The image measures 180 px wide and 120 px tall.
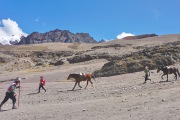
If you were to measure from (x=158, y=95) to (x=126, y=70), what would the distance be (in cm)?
2485

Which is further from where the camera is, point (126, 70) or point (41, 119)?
point (126, 70)

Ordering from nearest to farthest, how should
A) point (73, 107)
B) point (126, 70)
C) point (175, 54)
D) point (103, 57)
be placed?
1. point (73, 107)
2. point (126, 70)
3. point (175, 54)
4. point (103, 57)

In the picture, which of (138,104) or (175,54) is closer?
(138,104)

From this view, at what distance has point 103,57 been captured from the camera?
88.6m

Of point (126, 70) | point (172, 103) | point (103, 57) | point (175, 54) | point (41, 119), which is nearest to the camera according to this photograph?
point (41, 119)

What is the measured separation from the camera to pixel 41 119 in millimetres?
17125

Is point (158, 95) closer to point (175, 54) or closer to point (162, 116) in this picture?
point (162, 116)

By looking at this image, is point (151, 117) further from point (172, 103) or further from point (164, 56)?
point (164, 56)

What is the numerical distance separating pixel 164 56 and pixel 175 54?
8.01ft

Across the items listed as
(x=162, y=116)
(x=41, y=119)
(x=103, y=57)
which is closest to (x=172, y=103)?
(x=162, y=116)

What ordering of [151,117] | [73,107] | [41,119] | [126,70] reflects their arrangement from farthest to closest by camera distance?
[126,70] → [73,107] → [41,119] → [151,117]

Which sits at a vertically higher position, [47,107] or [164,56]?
[164,56]

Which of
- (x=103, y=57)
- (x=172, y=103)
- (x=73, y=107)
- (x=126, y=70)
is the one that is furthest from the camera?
(x=103, y=57)

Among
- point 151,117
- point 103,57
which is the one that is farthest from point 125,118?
point 103,57
